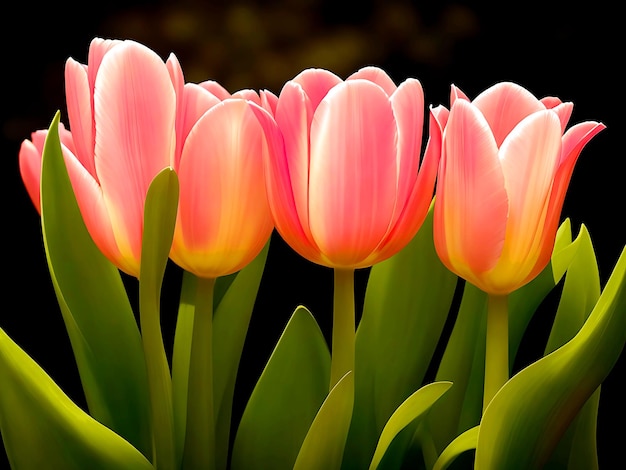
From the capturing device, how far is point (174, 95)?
0.48m

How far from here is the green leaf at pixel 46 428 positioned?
1.55 feet

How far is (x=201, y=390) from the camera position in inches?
20.6

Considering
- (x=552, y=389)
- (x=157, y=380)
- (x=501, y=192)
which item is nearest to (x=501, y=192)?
(x=501, y=192)

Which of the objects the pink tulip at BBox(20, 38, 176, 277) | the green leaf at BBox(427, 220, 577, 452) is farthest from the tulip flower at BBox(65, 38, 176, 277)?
the green leaf at BBox(427, 220, 577, 452)

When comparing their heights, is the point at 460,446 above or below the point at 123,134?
below

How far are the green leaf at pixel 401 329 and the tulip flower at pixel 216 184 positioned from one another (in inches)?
4.3

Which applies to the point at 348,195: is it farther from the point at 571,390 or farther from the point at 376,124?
the point at 571,390

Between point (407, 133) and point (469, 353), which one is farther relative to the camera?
point (469, 353)

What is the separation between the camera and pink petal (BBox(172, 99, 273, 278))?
0.48 meters

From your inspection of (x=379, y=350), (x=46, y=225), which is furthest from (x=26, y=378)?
(x=379, y=350)

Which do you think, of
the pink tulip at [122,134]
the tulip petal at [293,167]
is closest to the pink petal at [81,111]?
the pink tulip at [122,134]

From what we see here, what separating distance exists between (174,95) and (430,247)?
0.62ft

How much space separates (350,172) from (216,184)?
0.23ft

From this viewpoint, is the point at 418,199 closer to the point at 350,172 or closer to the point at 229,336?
the point at 350,172
